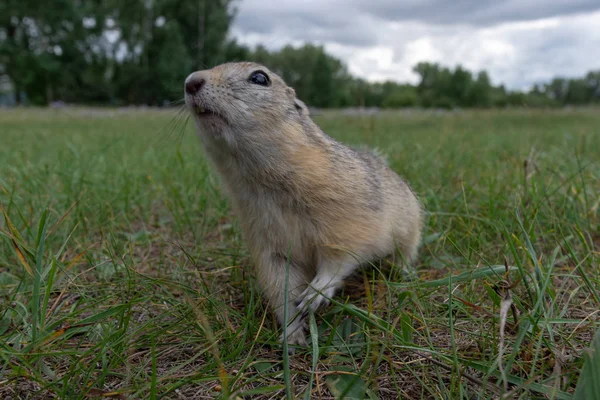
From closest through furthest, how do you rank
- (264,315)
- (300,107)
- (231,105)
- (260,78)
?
(264,315)
(231,105)
(260,78)
(300,107)

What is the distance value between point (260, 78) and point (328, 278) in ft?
3.88

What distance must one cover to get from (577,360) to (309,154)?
140 centimetres

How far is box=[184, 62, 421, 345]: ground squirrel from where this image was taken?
206 cm

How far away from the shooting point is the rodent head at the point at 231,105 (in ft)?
6.73

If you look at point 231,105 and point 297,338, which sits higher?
point 231,105

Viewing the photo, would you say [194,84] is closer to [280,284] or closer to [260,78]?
[260,78]

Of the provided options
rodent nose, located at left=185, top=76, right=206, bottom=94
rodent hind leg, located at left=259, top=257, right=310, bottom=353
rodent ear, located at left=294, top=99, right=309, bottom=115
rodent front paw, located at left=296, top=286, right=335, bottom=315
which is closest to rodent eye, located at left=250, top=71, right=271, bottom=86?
rodent ear, located at left=294, top=99, right=309, bottom=115

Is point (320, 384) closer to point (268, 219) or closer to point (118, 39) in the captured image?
point (268, 219)

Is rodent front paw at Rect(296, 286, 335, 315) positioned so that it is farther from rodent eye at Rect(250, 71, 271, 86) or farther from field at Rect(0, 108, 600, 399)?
rodent eye at Rect(250, 71, 271, 86)

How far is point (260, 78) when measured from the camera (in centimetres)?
241

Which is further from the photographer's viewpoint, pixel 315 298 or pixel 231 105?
pixel 231 105

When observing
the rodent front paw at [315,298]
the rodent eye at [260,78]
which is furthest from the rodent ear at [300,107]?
the rodent front paw at [315,298]

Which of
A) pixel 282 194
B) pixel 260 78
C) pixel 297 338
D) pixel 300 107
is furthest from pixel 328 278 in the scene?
pixel 260 78

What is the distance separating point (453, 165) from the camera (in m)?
4.47
